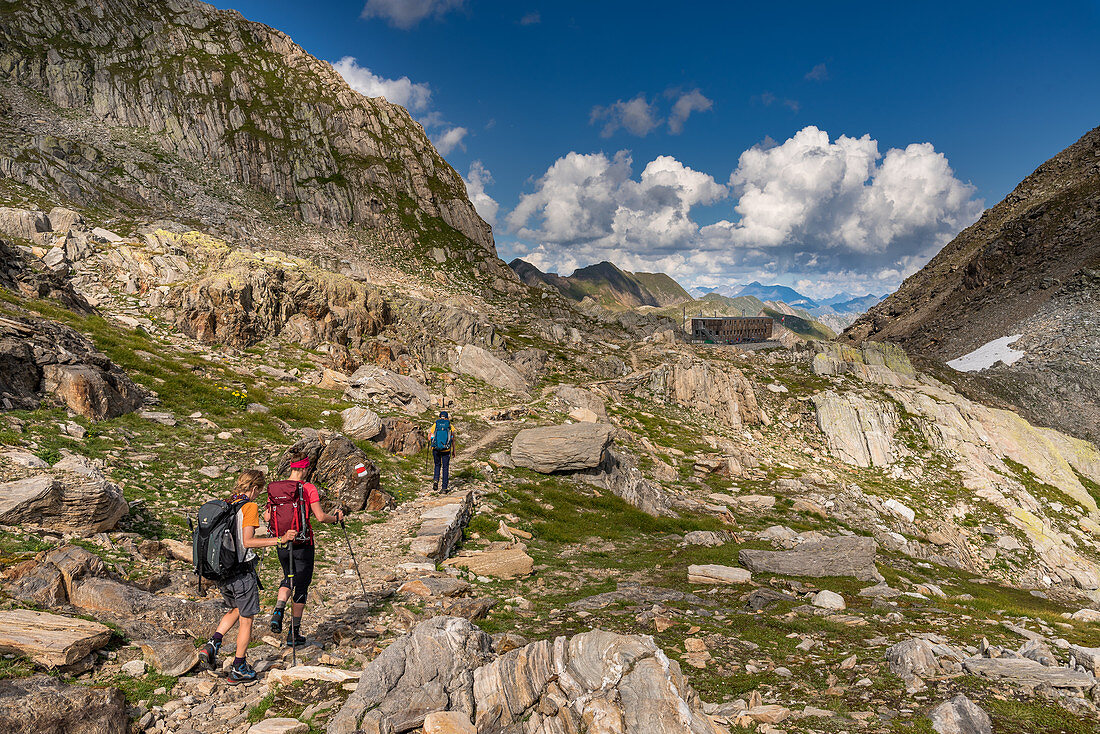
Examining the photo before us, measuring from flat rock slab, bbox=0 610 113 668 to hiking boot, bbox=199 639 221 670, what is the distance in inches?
54.2

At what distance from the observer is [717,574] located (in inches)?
652

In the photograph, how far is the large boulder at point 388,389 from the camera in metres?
31.3

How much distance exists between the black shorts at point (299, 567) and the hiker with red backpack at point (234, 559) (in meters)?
0.78

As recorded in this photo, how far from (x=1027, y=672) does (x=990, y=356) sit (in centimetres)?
10092

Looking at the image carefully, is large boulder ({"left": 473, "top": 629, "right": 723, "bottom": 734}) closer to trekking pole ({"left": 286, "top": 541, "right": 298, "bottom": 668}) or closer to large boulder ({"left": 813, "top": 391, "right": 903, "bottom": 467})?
trekking pole ({"left": 286, "top": 541, "right": 298, "bottom": 668})

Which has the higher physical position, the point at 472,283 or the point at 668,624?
the point at 472,283

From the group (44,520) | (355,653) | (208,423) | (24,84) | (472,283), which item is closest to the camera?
(355,653)

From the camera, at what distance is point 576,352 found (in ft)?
218

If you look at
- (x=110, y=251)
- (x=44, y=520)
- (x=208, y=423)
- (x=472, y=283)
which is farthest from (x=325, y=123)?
(x=44, y=520)

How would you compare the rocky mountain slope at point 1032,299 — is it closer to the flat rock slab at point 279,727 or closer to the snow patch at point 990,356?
the snow patch at point 990,356

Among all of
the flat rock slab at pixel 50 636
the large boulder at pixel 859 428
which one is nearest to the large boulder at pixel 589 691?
the flat rock slab at pixel 50 636

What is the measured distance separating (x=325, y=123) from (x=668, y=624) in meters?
149

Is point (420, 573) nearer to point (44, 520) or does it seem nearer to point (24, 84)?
point (44, 520)

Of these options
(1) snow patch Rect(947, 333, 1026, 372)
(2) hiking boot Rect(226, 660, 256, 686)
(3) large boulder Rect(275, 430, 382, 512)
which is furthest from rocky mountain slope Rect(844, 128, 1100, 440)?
(2) hiking boot Rect(226, 660, 256, 686)
